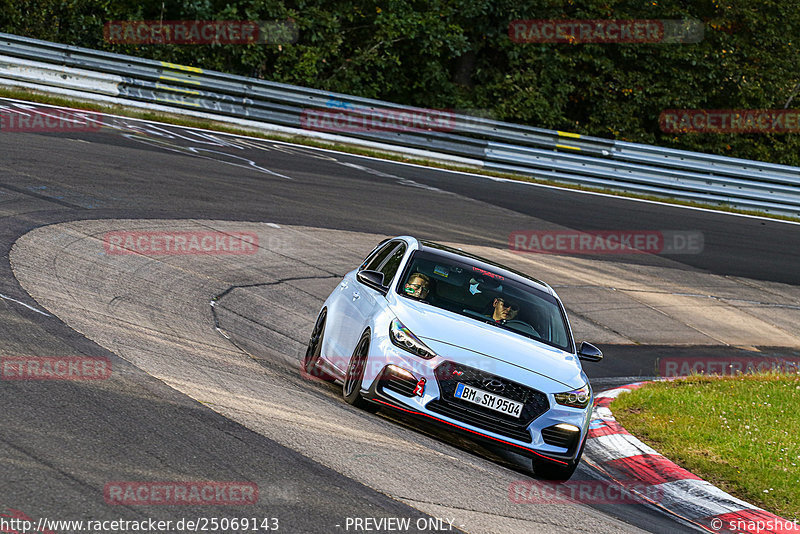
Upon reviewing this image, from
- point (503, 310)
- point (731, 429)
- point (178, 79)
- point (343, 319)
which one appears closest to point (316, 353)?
point (343, 319)

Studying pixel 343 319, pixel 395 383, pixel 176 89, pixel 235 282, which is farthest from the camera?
pixel 176 89

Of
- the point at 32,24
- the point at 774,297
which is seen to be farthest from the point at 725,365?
the point at 32,24

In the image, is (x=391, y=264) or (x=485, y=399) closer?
(x=485, y=399)

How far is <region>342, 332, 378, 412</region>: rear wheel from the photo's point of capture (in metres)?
7.99

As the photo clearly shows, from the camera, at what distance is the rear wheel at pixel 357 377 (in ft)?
26.2

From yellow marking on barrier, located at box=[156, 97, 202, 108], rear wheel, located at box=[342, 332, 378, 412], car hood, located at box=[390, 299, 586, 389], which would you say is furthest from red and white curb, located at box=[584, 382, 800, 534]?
yellow marking on barrier, located at box=[156, 97, 202, 108]

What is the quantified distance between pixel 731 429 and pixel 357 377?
414cm

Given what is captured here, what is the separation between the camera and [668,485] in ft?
27.5

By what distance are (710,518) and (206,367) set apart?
4.10 m

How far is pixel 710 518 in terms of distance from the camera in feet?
25.1

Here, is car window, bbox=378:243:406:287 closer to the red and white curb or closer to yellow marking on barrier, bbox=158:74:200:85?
the red and white curb

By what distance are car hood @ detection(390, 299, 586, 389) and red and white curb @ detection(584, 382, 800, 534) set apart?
3.76 feet

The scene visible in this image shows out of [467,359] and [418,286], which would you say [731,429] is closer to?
[418,286]

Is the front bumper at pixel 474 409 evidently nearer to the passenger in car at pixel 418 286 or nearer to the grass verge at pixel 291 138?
the passenger in car at pixel 418 286
